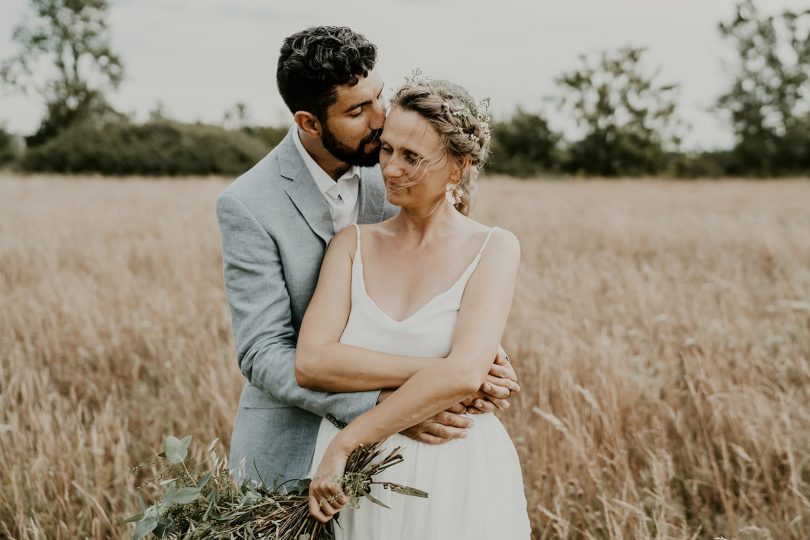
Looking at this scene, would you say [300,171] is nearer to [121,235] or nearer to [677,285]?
[677,285]

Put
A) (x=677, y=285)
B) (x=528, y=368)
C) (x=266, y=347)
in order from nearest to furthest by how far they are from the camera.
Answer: (x=266, y=347) → (x=528, y=368) → (x=677, y=285)

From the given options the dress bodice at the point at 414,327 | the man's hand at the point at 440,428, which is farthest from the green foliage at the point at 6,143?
the man's hand at the point at 440,428

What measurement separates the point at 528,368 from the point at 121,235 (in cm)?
674

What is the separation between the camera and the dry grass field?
294 centimetres


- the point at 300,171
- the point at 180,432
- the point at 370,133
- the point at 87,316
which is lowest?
the point at 180,432

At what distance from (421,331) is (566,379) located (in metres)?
1.81

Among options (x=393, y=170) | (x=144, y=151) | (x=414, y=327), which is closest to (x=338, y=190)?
(x=393, y=170)

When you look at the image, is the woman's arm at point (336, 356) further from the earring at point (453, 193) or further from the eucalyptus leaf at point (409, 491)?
the earring at point (453, 193)

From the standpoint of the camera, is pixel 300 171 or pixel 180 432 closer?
pixel 300 171

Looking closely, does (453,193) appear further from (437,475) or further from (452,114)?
(437,475)

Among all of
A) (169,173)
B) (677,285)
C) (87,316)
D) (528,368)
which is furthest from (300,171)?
(169,173)

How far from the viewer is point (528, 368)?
4.14 m

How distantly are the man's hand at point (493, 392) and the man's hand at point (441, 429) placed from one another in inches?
3.0

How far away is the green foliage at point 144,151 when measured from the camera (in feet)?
Result: 93.0
